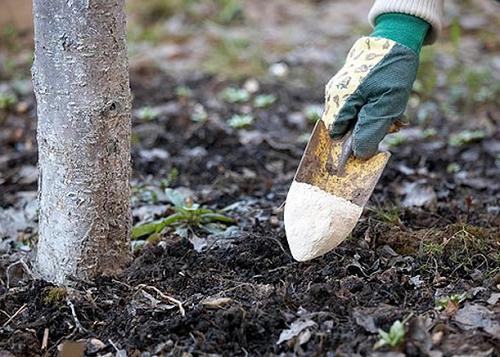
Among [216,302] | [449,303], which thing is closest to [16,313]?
[216,302]

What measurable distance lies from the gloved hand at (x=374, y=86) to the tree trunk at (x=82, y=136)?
509 mm

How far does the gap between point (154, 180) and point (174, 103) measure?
1083 millimetres

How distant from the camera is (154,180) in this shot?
3004 millimetres

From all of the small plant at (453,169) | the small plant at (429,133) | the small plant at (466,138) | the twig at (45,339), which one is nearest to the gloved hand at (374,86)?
the twig at (45,339)

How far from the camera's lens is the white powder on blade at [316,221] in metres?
1.84

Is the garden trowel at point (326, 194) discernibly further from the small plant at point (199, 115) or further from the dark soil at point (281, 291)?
the small plant at point (199, 115)

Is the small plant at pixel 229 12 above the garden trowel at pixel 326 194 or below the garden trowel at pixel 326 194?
below

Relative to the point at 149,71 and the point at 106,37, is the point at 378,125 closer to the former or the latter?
the point at 106,37

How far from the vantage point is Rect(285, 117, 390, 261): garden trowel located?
184 centimetres

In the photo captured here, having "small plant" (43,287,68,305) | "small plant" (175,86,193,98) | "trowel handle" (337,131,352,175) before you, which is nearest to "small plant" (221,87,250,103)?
"small plant" (175,86,193,98)

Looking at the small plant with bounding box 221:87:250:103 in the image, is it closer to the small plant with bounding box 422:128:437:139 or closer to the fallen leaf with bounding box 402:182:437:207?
the small plant with bounding box 422:128:437:139

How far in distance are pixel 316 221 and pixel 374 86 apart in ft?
1.14

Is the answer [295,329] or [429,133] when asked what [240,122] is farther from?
[295,329]

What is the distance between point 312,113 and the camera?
12.4 ft
